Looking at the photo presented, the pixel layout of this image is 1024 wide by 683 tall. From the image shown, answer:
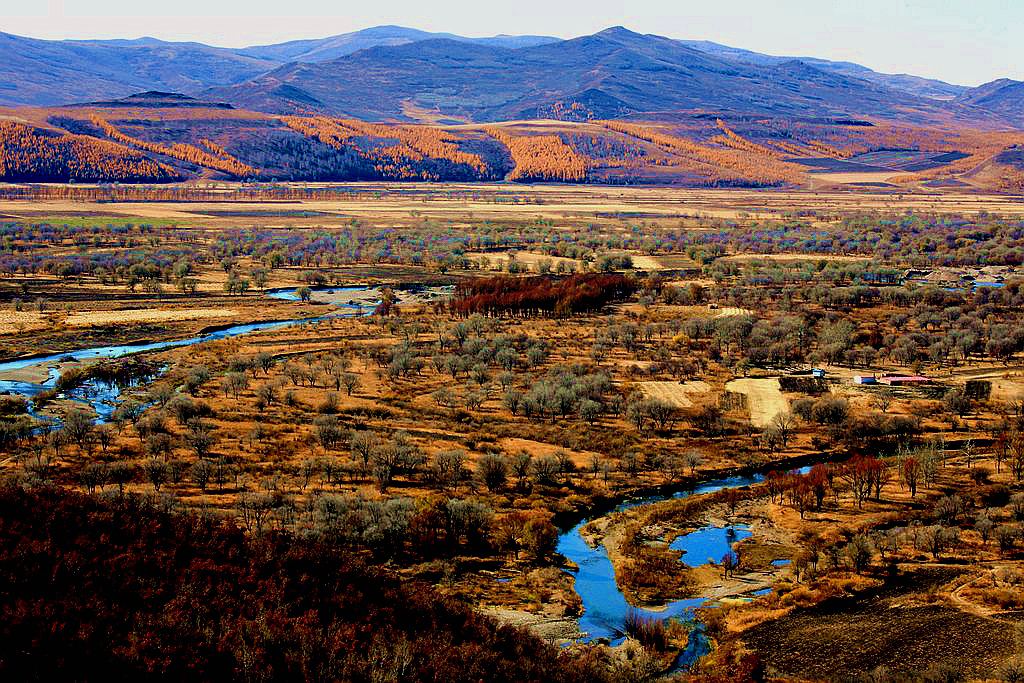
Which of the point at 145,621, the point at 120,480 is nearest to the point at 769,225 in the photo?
the point at 120,480

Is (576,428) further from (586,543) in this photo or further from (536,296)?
(536,296)

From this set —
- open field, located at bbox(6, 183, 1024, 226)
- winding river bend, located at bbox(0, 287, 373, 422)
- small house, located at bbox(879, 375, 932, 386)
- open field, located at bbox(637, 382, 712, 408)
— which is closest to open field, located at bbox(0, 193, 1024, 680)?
open field, located at bbox(637, 382, 712, 408)

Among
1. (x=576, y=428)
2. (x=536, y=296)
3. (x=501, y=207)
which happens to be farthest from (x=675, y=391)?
(x=501, y=207)

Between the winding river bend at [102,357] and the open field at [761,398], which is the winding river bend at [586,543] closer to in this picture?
the winding river bend at [102,357]

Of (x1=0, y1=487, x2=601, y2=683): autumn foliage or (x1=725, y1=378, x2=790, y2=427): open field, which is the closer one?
(x1=0, y1=487, x2=601, y2=683): autumn foliage

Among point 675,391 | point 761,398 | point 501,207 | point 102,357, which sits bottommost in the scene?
point 102,357

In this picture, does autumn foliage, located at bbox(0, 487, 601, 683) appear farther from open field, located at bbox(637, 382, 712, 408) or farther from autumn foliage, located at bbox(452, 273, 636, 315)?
autumn foliage, located at bbox(452, 273, 636, 315)
